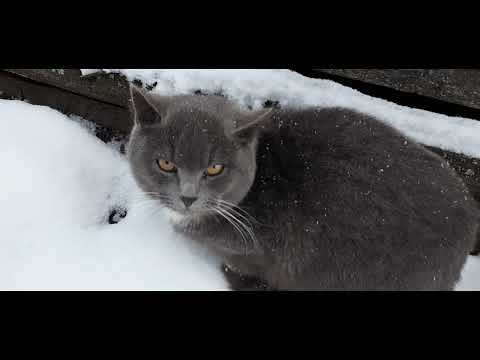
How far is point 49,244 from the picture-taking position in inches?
78.5

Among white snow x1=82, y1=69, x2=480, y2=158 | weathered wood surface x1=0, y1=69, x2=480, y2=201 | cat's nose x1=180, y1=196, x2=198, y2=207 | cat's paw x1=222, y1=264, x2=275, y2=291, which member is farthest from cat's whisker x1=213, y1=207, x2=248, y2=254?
weathered wood surface x1=0, y1=69, x2=480, y2=201

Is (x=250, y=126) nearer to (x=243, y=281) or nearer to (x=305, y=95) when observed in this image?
(x=305, y=95)

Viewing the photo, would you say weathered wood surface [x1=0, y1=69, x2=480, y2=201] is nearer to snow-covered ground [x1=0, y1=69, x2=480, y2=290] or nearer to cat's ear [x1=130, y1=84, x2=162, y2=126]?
snow-covered ground [x1=0, y1=69, x2=480, y2=290]

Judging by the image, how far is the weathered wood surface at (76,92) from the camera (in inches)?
97.3

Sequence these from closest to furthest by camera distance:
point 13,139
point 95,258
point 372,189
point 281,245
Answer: point 372,189, point 281,245, point 95,258, point 13,139

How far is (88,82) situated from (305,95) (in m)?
1.19

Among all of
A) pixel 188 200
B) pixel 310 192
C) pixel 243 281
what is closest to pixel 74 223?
pixel 188 200

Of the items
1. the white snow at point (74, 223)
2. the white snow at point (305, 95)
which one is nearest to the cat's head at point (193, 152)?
the white snow at point (74, 223)

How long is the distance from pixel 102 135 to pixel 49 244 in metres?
0.81

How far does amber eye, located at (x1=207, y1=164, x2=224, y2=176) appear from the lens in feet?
5.60

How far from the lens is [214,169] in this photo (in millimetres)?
1716
